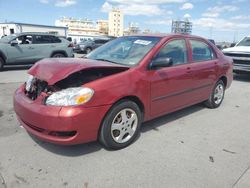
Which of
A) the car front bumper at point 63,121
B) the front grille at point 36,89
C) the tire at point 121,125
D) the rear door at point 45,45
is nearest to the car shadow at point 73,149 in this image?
the tire at point 121,125

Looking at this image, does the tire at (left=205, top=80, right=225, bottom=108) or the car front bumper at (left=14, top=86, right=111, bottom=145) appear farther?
the tire at (left=205, top=80, right=225, bottom=108)

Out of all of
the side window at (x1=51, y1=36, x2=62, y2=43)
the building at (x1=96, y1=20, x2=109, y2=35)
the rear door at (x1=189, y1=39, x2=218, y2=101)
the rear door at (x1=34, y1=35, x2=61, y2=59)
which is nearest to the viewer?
the rear door at (x1=189, y1=39, x2=218, y2=101)

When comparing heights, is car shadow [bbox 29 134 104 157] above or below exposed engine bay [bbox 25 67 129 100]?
below

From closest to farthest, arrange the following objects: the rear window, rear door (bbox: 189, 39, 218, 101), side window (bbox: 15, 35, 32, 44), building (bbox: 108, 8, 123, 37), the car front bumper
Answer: the car front bumper → rear door (bbox: 189, 39, 218, 101) → side window (bbox: 15, 35, 32, 44) → the rear window → building (bbox: 108, 8, 123, 37)

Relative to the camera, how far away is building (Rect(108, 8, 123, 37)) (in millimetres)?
124125

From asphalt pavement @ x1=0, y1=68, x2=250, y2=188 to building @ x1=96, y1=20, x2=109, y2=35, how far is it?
117 metres

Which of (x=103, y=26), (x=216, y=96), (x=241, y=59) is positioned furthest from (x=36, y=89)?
(x=103, y=26)

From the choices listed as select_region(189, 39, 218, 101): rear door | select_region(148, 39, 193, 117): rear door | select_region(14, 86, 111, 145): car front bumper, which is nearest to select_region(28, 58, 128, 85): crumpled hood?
select_region(14, 86, 111, 145): car front bumper

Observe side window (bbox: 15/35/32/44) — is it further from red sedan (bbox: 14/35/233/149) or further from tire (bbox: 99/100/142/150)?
tire (bbox: 99/100/142/150)

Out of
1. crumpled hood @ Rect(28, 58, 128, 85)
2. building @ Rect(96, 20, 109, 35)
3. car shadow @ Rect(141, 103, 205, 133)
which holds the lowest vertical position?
car shadow @ Rect(141, 103, 205, 133)

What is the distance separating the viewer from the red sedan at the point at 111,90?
3.09m

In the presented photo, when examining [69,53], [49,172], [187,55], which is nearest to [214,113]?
[187,55]

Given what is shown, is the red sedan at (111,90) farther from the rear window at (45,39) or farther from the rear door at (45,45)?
the rear window at (45,39)

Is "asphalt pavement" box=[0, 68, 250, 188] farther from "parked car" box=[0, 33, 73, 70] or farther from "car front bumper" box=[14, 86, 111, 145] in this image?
"parked car" box=[0, 33, 73, 70]
